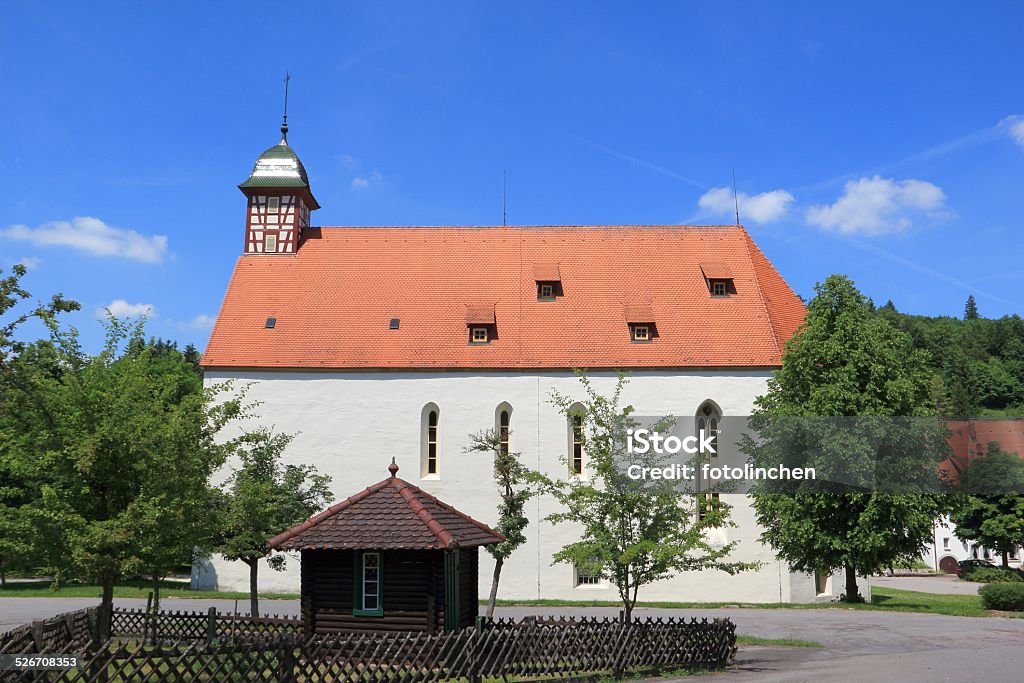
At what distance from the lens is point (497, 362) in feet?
112

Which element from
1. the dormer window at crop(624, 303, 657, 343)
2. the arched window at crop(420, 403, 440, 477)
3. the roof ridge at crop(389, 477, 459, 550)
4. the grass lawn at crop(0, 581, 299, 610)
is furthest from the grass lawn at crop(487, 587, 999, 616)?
Answer: the roof ridge at crop(389, 477, 459, 550)

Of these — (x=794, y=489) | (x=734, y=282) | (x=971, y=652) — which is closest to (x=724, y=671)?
(x=971, y=652)

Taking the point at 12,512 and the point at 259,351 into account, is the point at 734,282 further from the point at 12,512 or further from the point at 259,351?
the point at 12,512

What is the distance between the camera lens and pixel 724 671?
1783 centimetres

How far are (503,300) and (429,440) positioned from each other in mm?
6696

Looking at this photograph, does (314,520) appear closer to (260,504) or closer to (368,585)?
(368,585)

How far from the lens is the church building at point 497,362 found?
3334cm

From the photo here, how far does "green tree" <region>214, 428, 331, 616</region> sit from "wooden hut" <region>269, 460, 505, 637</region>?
2840mm

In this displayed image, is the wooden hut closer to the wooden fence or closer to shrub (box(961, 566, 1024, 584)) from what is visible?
the wooden fence

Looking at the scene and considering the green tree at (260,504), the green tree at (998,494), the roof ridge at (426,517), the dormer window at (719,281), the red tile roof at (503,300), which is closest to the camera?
the roof ridge at (426,517)

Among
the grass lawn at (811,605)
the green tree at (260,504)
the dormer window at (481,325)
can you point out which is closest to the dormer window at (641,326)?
the dormer window at (481,325)

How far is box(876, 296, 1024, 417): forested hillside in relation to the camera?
3563 inches

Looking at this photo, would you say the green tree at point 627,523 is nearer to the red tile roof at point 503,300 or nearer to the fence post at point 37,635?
the fence post at point 37,635

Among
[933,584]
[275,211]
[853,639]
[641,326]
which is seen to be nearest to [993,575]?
[933,584]
